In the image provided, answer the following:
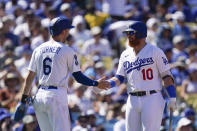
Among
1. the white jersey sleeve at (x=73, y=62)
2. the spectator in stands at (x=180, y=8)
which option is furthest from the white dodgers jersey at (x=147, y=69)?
the spectator in stands at (x=180, y=8)

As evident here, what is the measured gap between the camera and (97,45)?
14141 millimetres

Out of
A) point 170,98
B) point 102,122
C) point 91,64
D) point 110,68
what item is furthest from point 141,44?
point 110,68

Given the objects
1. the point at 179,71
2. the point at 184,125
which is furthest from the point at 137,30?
the point at 179,71

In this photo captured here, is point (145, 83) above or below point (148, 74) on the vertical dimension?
below

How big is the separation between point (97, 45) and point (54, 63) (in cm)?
629

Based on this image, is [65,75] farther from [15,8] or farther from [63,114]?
[15,8]

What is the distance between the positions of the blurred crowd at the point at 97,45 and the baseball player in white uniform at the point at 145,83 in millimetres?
1594

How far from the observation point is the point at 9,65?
497 inches

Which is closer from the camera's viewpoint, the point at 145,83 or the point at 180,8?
the point at 145,83

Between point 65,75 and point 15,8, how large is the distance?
8599mm

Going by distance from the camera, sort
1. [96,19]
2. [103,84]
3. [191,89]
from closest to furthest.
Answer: [103,84] < [191,89] < [96,19]

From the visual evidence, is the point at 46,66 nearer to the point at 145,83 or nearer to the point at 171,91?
the point at 145,83

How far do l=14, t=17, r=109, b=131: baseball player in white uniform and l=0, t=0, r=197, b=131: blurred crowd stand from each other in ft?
6.04

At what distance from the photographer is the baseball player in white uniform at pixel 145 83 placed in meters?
7.96
